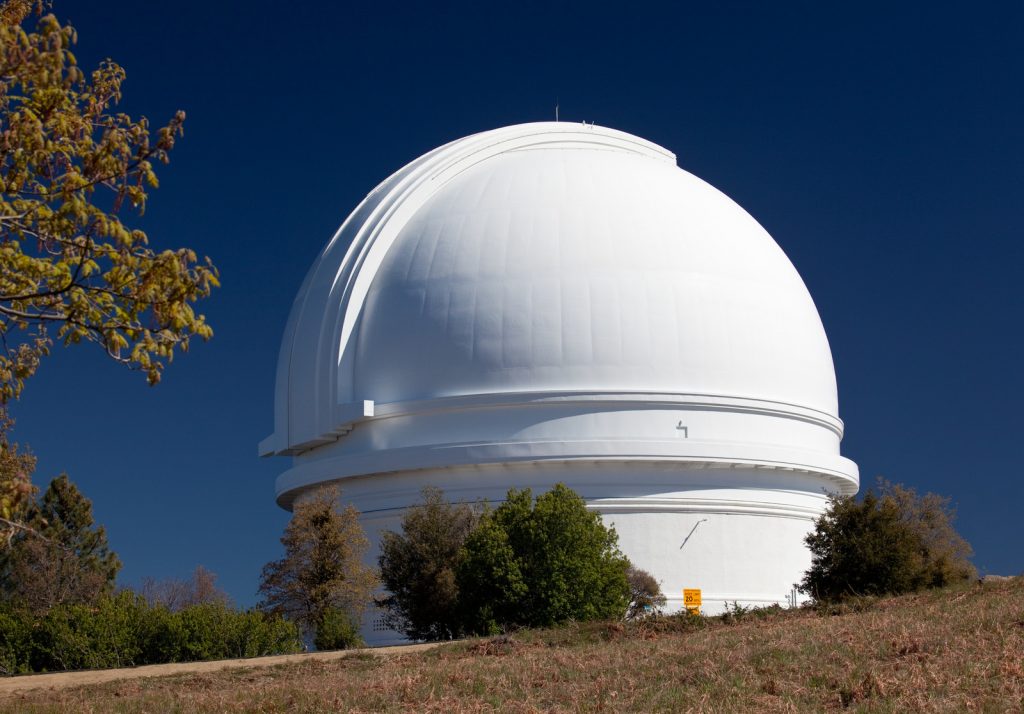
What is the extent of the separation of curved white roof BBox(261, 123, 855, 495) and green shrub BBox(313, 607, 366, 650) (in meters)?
7.03

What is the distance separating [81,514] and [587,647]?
2513 centimetres

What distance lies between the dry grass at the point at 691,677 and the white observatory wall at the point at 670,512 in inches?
530

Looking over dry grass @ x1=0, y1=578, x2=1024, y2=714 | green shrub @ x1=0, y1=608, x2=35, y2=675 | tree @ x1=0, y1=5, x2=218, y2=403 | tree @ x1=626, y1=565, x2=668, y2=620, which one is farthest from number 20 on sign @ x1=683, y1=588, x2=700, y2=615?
tree @ x1=0, y1=5, x2=218, y2=403

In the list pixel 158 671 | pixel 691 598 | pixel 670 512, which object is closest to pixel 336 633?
pixel 158 671

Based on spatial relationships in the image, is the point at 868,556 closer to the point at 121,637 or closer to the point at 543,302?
the point at 543,302

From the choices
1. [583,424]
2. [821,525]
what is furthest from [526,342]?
[821,525]

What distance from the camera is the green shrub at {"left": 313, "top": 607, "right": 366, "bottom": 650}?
83.6 feet

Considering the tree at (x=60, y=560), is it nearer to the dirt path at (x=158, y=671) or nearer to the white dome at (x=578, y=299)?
the white dome at (x=578, y=299)

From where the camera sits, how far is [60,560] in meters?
33.6

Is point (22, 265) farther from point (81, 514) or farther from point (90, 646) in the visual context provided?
point (81, 514)

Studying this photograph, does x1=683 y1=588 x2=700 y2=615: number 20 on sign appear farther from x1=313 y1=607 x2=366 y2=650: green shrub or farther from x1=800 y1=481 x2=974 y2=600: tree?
x1=313 y1=607 x2=366 y2=650: green shrub

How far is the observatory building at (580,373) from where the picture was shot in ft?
101

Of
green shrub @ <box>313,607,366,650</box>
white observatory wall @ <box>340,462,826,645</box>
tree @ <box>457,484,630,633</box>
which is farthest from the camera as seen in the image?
white observatory wall @ <box>340,462,826,645</box>

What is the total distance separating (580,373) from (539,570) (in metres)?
8.24
